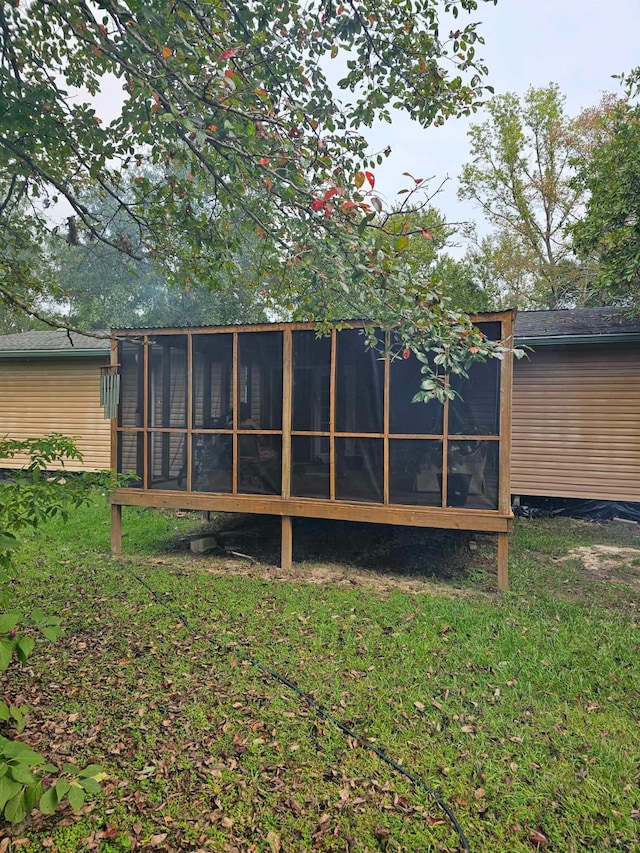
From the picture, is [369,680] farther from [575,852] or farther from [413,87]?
[413,87]

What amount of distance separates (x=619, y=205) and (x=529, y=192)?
11217 millimetres

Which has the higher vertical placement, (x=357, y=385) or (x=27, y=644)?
(x=357, y=385)

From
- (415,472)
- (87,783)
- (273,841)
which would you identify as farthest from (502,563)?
(87,783)

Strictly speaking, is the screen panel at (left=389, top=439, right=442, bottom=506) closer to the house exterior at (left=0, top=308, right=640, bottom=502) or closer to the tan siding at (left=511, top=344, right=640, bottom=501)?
the house exterior at (left=0, top=308, right=640, bottom=502)

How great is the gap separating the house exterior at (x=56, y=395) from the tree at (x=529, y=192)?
42.2ft

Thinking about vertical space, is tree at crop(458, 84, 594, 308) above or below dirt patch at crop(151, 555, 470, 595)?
above

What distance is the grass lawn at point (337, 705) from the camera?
202 centimetres

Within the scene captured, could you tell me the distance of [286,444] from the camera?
5.23 meters

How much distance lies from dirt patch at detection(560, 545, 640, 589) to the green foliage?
16.2 ft

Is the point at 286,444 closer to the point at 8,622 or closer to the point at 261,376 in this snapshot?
the point at 261,376

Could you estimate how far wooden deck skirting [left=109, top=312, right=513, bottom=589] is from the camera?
15.0ft

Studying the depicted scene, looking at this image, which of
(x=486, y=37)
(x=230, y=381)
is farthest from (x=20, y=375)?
(x=486, y=37)

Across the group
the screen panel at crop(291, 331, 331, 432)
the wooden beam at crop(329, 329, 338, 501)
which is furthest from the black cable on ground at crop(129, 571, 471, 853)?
the screen panel at crop(291, 331, 331, 432)

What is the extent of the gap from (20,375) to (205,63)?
9.58 m
